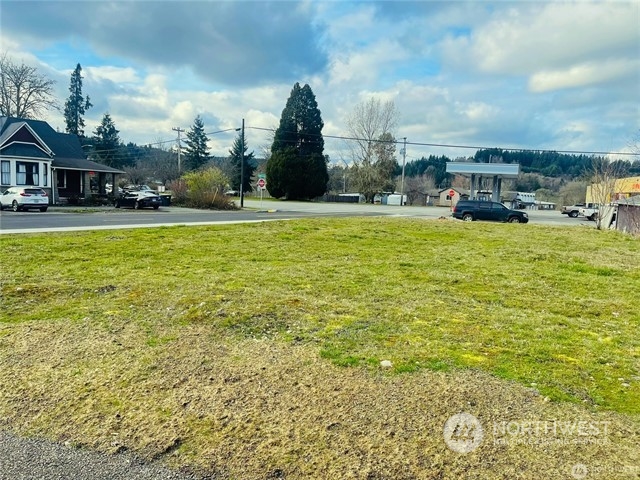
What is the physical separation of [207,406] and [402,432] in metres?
1.28

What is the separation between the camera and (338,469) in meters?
2.38

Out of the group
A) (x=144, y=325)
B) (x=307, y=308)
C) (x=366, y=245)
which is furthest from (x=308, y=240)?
(x=144, y=325)

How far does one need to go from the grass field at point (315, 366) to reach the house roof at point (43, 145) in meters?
32.9

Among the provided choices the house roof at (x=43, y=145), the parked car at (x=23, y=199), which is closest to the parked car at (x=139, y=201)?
the parked car at (x=23, y=199)

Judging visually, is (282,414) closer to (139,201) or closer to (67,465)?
(67,465)

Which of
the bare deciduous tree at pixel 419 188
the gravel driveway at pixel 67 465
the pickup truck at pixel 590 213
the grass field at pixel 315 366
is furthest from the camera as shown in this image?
the bare deciduous tree at pixel 419 188

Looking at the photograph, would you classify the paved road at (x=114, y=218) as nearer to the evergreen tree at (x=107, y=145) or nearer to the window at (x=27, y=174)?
the window at (x=27, y=174)

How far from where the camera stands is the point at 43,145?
3553cm

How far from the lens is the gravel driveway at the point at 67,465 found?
2398 mm

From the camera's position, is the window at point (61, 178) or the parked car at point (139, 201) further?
the window at point (61, 178)

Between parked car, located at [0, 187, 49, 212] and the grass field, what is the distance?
79.2 ft

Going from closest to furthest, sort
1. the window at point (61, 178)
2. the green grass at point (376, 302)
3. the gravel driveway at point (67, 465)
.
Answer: the gravel driveway at point (67, 465) < the green grass at point (376, 302) < the window at point (61, 178)

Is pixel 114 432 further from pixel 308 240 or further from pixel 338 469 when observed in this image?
pixel 308 240

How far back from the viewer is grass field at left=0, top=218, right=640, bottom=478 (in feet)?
8.29
